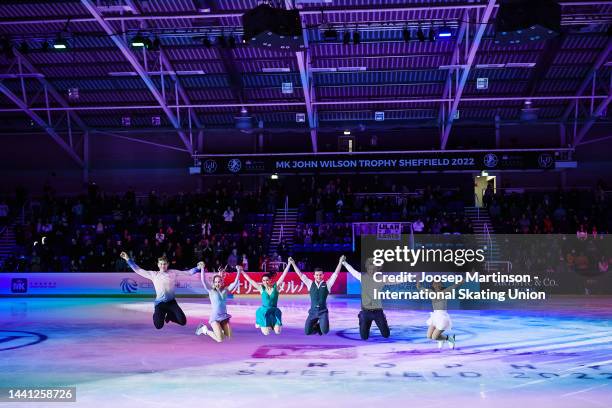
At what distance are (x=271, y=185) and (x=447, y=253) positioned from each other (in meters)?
12.6

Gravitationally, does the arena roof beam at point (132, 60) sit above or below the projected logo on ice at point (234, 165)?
above

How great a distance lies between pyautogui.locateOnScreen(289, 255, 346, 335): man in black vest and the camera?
1284 centimetres

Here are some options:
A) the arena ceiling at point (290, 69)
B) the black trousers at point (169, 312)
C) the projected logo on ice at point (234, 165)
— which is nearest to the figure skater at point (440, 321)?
the black trousers at point (169, 312)

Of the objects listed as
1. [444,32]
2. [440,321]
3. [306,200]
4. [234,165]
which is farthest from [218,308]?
[234,165]

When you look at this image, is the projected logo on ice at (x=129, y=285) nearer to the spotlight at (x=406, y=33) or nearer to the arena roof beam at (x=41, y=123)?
the arena roof beam at (x=41, y=123)

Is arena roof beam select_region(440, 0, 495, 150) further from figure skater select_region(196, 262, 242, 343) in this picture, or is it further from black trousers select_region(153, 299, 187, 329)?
black trousers select_region(153, 299, 187, 329)

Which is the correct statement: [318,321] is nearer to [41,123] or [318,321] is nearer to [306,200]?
[306,200]

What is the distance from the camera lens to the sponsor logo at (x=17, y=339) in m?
12.9

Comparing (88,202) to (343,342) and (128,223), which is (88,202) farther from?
(343,342)

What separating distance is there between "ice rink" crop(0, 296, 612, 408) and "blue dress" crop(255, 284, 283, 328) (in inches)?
15.8

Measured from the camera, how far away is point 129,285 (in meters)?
26.4

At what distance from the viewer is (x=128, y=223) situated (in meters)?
31.9

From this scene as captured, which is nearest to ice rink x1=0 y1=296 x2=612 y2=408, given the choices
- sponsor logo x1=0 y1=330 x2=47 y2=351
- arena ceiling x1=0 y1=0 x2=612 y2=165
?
sponsor logo x1=0 y1=330 x2=47 y2=351

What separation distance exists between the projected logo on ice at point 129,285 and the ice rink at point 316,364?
878 centimetres
